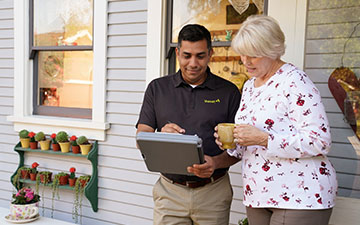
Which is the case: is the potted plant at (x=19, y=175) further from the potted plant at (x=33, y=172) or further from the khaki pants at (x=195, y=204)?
the khaki pants at (x=195, y=204)

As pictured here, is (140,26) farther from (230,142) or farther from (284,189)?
(284,189)

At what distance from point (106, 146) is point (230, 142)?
1.96m

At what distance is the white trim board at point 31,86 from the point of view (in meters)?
3.36

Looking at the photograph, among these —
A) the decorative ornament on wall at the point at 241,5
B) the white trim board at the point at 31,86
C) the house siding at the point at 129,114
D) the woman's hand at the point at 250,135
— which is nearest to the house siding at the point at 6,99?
the house siding at the point at 129,114

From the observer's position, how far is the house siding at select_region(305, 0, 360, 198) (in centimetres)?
235

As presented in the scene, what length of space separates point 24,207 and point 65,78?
1.29 metres

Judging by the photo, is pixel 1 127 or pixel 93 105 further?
pixel 1 127

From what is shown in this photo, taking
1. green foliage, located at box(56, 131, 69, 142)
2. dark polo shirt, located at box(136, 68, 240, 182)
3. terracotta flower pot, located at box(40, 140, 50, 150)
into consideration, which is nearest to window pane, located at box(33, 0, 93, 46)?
green foliage, located at box(56, 131, 69, 142)

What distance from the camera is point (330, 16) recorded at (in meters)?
2.42

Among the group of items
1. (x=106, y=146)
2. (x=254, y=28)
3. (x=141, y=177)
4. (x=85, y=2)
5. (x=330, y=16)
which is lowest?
(x=141, y=177)

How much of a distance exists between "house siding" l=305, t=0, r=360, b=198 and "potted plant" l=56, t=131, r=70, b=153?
2.21 meters

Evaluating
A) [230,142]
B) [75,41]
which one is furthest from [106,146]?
[230,142]

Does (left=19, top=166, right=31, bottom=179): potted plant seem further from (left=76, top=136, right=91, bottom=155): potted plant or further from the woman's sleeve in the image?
the woman's sleeve

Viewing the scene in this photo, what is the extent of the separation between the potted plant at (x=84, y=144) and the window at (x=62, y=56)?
0.28 m
